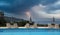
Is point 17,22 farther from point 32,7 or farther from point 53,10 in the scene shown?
point 53,10

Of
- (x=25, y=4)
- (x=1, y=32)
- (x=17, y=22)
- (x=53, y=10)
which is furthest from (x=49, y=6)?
(x=1, y=32)

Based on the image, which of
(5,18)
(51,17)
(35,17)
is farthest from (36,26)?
(5,18)

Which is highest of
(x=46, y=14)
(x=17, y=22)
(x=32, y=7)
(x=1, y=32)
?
(x=32, y=7)

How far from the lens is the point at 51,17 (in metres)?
3.19

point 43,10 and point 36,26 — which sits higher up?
point 43,10

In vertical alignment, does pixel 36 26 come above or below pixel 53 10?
below

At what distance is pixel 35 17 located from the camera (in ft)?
10.5

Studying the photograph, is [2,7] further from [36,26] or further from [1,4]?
[36,26]

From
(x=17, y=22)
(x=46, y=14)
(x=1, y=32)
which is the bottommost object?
(x=1, y=32)

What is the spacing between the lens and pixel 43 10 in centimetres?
316

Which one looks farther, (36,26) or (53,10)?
(36,26)

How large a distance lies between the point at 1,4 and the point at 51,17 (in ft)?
5.37

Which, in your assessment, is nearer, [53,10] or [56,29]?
[53,10]

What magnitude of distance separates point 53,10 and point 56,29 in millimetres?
761
